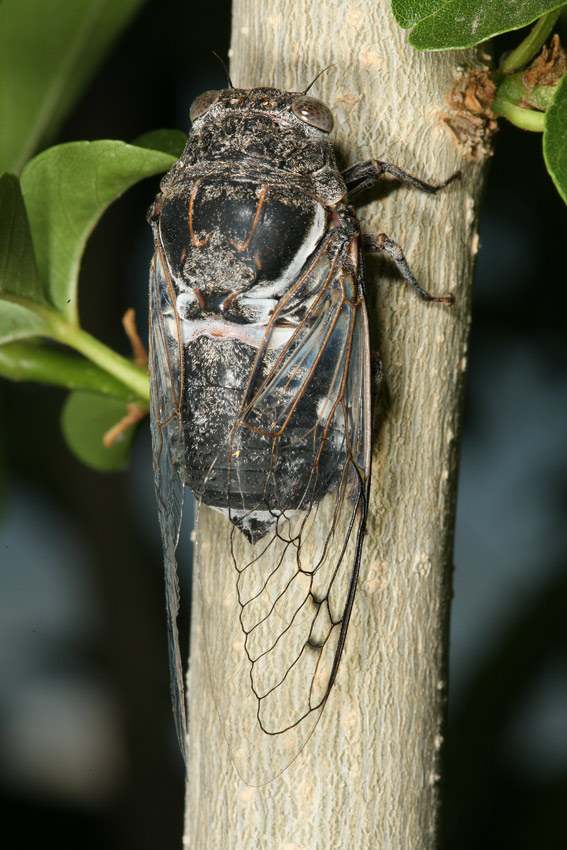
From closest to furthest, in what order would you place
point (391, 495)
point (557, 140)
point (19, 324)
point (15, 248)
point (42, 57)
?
point (557, 140) → point (391, 495) → point (15, 248) → point (19, 324) → point (42, 57)

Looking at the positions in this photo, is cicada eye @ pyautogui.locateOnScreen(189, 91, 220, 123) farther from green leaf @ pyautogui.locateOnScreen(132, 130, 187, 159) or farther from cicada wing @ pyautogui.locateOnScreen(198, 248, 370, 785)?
cicada wing @ pyautogui.locateOnScreen(198, 248, 370, 785)

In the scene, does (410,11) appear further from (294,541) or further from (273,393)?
(294,541)

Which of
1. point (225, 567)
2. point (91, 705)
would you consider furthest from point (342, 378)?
point (91, 705)

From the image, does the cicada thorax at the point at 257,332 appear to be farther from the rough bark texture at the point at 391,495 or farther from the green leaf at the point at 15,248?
the green leaf at the point at 15,248

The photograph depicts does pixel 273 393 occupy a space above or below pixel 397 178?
below

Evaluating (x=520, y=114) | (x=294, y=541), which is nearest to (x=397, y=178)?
(x=520, y=114)

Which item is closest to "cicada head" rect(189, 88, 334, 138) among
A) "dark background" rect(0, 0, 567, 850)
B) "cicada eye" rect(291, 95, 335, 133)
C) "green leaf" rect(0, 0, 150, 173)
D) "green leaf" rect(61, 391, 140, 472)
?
"cicada eye" rect(291, 95, 335, 133)

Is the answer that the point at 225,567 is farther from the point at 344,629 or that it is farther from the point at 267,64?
the point at 267,64
